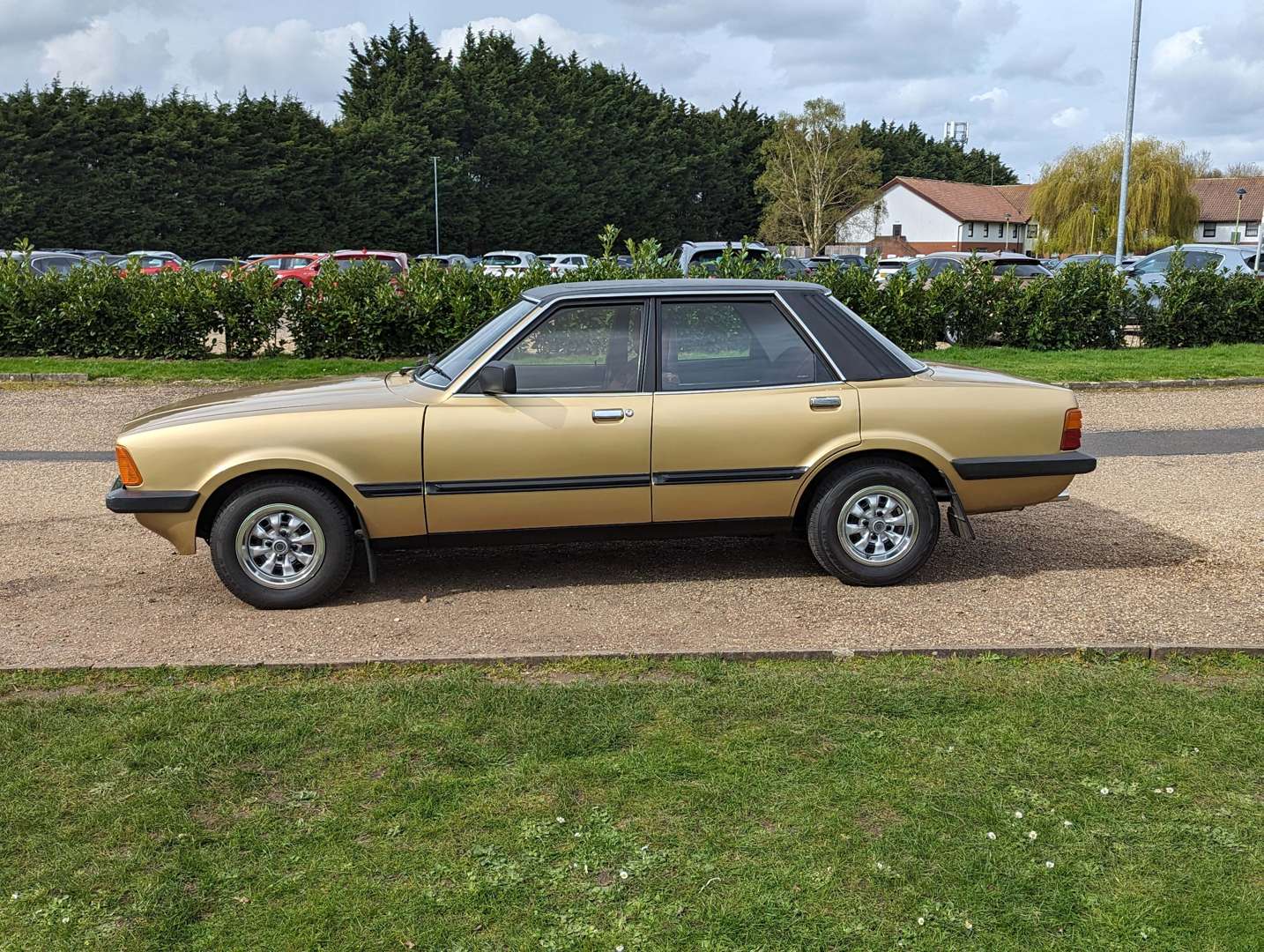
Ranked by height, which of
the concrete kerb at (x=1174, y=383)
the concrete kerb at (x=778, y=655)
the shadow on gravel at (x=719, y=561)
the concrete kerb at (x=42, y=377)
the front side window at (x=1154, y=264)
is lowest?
the concrete kerb at (x=778, y=655)

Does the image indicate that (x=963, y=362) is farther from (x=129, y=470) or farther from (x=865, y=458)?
(x=129, y=470)

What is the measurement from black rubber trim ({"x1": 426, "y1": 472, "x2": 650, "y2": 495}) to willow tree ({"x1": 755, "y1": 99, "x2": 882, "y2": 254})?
69.1m

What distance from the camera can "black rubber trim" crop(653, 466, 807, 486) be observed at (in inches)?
245

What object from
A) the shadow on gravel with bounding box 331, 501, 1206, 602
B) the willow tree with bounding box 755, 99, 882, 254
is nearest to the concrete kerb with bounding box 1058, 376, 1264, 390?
the shadow on gravel with bounding box 331, 501, 1206, 602

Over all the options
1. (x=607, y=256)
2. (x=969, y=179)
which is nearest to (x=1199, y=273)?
(x=607, y=256)

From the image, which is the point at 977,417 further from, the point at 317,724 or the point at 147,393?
the point at 147,393

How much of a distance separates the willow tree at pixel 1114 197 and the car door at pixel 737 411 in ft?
182

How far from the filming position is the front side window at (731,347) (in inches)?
249

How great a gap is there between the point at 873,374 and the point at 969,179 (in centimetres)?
10723

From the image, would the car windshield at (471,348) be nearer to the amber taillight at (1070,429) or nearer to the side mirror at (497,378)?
the side mirror at (497,378)

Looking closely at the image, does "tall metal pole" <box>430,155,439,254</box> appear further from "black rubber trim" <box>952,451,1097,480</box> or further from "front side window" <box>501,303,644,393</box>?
"black rubber trim" <box>952,451,1097,480</box>

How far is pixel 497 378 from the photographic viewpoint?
5965mm

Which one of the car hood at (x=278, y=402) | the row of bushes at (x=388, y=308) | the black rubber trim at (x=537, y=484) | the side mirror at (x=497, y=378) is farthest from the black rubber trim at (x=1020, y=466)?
the row of bushes at (x=388, y=308)

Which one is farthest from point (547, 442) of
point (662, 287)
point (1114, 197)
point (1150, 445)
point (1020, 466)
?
point (1114, 197)
